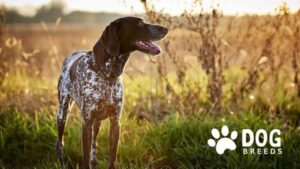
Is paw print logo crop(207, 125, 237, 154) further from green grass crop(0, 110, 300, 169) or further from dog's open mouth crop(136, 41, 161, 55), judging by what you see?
dog's open mouth crop(136, 41, 161, 55)

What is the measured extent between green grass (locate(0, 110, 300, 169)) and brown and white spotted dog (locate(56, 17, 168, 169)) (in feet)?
1.33

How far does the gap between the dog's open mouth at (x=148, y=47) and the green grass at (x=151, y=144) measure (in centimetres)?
119

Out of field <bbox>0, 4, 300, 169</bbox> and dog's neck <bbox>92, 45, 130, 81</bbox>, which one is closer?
dog's neck <bbox>92, 45, 130, 81</bbox>

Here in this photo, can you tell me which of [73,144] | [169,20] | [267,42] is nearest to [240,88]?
[267,42]

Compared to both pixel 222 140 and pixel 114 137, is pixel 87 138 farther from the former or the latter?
pixel 222 140

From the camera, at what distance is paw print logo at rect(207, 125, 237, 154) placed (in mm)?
6199

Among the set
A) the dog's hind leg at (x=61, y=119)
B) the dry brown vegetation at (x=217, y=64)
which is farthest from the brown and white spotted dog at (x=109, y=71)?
the dry brown vegetation at (x=217, y=64)

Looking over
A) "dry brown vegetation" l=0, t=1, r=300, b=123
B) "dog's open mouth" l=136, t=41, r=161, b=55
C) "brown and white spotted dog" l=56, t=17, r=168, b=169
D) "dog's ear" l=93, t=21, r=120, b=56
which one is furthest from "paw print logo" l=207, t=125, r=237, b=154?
"dog's ear" l=93, t=21, r=120, b=56

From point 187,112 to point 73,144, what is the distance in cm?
158

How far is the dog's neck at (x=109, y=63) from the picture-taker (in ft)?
18.6

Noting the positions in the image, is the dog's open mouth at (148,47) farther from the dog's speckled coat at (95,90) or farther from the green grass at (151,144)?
the green grass at (151,144)

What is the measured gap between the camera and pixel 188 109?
25.6ft

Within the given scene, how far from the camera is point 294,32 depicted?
768 centimetres

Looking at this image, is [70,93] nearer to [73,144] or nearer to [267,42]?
[73,144]
